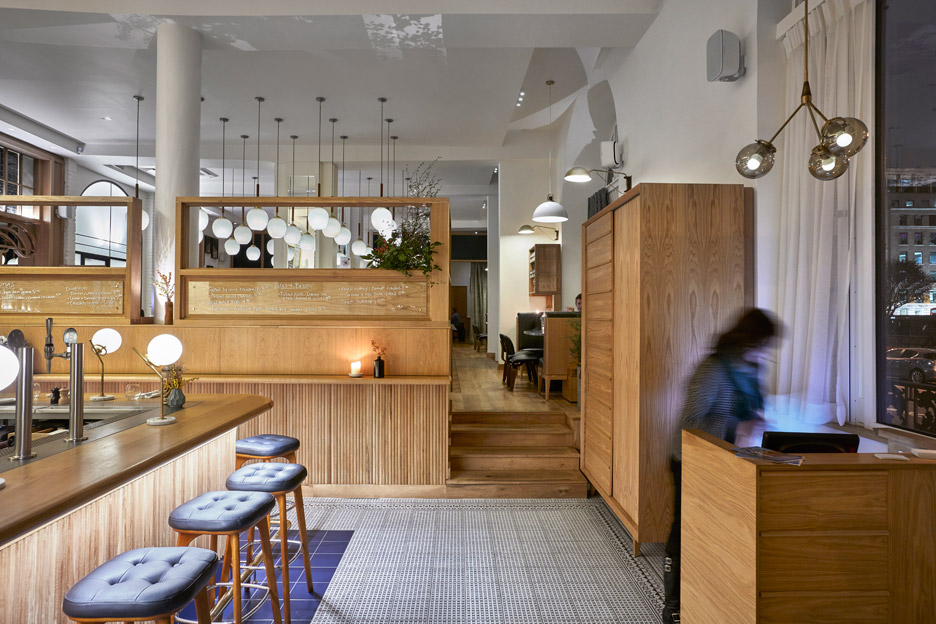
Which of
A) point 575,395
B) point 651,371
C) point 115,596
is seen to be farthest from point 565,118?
point 115,596

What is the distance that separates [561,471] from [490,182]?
326 inches

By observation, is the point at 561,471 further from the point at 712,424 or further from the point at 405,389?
the point at 712,424

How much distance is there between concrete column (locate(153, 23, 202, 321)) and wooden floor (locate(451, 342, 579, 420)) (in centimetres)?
323

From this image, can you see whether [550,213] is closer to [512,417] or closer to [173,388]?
[512,417]

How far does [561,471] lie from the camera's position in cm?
495

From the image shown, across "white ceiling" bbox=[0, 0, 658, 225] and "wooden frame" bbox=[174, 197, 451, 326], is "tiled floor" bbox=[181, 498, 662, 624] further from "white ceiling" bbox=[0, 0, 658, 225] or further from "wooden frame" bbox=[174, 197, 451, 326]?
"white ceiling" bbox=[0, 0, 658, 225]

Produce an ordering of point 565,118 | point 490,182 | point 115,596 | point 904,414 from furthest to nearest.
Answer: point 490,182 → point 565,118 → point 904,414 → point 115,596

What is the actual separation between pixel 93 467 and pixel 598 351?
3.25 meters

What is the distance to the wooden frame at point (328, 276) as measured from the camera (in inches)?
182

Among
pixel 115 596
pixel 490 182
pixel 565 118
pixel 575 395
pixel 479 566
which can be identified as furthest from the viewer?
pixel 490 182

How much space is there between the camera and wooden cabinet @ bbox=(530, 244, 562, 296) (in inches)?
358

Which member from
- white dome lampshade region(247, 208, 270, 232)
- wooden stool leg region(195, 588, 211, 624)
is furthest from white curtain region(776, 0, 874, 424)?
white dome lampshade region(247, 208, 270, 232)

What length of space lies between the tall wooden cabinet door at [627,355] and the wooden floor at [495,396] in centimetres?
176

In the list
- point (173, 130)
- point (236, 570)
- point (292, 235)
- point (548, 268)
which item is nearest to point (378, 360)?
point (236, 570)
